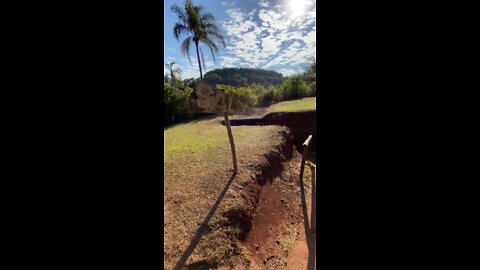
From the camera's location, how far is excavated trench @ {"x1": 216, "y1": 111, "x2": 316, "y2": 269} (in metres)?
4.30

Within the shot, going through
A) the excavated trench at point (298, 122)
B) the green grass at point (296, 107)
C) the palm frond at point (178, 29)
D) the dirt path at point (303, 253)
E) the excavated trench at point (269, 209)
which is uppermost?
the palm frond at point (178, 29)

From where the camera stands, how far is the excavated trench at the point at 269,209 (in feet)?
14.1

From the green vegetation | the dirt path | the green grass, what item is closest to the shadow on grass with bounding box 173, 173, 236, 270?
the dirt path

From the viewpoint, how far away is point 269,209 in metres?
5.48

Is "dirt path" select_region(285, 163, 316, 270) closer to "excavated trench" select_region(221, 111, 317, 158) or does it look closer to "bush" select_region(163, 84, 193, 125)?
"excavated trench" select_region(221, 111, 317, 158)

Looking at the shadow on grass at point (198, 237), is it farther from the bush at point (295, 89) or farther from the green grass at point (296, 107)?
the bush at point (295, 89)

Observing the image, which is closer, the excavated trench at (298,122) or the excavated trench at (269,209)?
the excavated trench at (269,209)

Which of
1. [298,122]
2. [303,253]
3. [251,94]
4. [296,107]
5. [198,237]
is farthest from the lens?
[251,94]

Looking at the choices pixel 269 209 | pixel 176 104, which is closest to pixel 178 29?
pixel 176 104

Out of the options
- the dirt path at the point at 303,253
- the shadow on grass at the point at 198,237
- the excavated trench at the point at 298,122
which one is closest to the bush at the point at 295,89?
the excavated trench at the point at 298,122

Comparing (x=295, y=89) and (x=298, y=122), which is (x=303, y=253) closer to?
(x=298, y=122)
